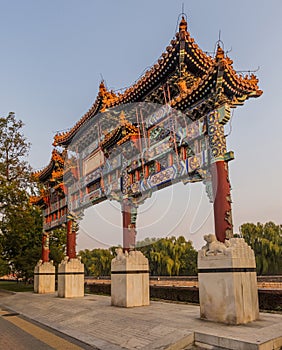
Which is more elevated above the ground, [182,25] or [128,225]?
[182,25]

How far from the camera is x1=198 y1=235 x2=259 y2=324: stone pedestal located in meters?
7.50

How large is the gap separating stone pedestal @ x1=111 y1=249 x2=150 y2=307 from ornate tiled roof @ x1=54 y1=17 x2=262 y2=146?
5602 millimetres

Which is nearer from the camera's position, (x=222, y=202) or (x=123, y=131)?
(x=222, y=202)

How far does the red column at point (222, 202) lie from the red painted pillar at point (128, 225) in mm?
4279

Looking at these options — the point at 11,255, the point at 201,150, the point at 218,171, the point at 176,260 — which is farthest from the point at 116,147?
the point at 176,260

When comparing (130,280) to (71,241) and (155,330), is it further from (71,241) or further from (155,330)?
(71,241)

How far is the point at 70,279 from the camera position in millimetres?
16234

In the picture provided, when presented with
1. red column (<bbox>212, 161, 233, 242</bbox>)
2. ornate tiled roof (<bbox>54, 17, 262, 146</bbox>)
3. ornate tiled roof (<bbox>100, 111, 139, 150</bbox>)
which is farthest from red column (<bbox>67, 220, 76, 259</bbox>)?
red column (<bbox>212, 161, 233, 242</bbox>)

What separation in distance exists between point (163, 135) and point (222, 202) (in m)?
4.05

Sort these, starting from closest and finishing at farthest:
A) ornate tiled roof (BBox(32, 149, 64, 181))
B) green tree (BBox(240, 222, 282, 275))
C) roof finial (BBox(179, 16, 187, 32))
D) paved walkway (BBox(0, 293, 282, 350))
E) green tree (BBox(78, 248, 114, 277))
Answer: paved walkway (BBox(0, 293, 282, 350)) → roof finial (BBox(179, 16, 187, 32)) → ornate tiled roof (BBox(32, 149, 64, 181)) → green tree (BBox(240, 222, 282, 275)) → green tree (BBox(78, 248, 114, 277))

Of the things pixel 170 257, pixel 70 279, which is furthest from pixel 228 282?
pixel 170 257

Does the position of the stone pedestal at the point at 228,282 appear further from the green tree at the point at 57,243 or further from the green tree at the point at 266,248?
the green tree at the point at 266,248

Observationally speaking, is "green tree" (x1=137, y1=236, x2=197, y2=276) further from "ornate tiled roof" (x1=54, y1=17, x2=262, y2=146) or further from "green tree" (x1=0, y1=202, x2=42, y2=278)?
"ornate tiled roof" (x1=54, y1=17, x2=262, y2=146)

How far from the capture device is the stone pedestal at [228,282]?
7500 millimetres
